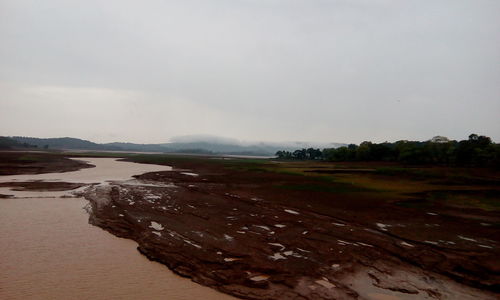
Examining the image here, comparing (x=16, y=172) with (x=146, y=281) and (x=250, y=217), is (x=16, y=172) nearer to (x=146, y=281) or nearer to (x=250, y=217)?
(x=250, y=217)

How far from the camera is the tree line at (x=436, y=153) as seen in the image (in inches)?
2630

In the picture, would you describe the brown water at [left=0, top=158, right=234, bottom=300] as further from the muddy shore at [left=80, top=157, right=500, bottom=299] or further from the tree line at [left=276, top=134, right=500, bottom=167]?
the tree line at [left=276, top=134, right=500, bottom=167]

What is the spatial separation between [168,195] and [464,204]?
92.4ft

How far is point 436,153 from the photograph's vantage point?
274 ft

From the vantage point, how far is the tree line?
219 feet

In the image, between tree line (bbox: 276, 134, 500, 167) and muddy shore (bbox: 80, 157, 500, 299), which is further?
tree line (bbox: 276, 134, 500, 167)

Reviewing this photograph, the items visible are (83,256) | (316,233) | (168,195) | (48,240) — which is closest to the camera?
(83,256)

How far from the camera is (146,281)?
11.5 metres

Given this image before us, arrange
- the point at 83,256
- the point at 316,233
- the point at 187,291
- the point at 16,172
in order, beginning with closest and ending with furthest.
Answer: the point at 187,291 → the point at 83,256 → the point at 316,233 → the point at 16,172

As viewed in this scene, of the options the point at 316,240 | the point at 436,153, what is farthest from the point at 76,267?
the point at 436,153

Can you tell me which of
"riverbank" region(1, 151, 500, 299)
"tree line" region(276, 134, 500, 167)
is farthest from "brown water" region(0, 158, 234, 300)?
"tree line" region(276, 134, 500, 167)

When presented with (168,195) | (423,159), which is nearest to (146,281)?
(168,195)

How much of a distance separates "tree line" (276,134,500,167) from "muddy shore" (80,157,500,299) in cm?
5296

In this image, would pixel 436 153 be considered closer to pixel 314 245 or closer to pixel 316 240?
pixel 316 240
